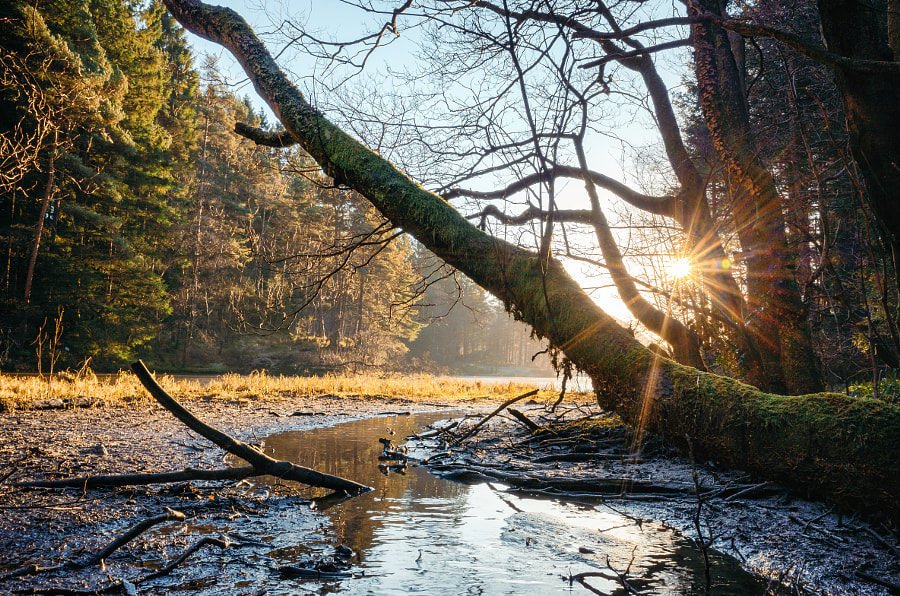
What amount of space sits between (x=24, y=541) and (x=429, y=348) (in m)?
74.4

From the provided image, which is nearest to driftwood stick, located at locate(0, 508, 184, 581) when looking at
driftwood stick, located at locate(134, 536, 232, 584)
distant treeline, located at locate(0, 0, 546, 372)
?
driftwood stick, located at locate(134, 536, 232, 584)

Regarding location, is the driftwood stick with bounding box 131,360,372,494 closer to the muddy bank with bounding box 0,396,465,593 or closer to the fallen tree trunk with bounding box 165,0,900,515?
the muddy bank with bounding box 0,396,465,593

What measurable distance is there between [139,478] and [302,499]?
1.21 metres

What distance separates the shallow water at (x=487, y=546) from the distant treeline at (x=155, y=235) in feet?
39.4

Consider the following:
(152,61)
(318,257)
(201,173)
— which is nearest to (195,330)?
(201,173)

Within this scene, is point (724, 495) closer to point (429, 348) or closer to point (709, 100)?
point (709, 100)

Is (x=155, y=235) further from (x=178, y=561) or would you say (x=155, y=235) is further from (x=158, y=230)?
(x=178, y=561)

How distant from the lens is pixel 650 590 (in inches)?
109

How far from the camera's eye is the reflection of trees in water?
12.4 ft

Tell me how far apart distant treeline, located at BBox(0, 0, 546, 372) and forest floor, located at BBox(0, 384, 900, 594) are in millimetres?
9572

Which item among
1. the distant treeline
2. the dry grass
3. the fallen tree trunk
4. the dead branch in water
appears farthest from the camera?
the distant treeline

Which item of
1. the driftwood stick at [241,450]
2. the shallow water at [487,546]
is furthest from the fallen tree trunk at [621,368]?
the driftwood stick at [241,450]

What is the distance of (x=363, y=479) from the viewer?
5.27 m

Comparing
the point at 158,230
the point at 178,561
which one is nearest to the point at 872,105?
the point at 178,561
